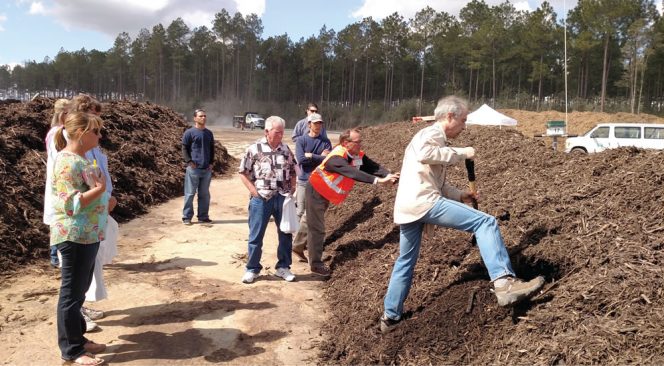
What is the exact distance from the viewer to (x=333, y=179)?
17.5 feet

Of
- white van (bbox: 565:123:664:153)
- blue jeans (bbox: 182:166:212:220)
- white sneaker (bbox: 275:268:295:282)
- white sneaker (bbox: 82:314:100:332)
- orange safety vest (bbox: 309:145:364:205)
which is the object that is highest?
white van (bbox: 565:123:664:153)

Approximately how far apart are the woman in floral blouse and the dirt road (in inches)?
14.0

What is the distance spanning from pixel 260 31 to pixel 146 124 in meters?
69.9

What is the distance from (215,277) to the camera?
540cm

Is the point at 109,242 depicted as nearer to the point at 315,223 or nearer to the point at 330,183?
the point at 315,223

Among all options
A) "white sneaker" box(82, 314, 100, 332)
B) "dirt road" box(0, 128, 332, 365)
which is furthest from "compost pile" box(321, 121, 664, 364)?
"white sneaker" box(82, 314, 100, 332)

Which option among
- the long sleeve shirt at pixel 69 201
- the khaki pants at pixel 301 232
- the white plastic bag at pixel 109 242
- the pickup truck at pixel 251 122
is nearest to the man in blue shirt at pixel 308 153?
the khaki pants at pixel 301 232

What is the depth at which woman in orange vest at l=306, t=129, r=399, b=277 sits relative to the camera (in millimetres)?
5105

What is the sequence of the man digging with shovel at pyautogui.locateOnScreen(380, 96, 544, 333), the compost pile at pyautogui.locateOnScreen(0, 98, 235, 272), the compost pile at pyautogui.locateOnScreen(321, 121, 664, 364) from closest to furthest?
the compost pile at pyautogui.locateOnScreen(321, 121, 664, 364) < the man digging with shovel at pyautogui.locateOnScreen(380, 96, 544, 333) < the compost pile at pyautogui.locateOnScreen(0, 98, 235, 272)

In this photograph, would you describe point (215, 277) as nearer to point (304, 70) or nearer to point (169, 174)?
point (169, 174)

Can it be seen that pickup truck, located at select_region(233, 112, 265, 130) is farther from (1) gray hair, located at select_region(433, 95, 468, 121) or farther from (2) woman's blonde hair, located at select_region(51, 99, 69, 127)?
(1) gray hair, located at select_region(433, 95, 468, 121)

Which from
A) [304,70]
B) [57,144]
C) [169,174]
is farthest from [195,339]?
[304,70]

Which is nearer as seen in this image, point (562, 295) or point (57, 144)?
point (562, 295)

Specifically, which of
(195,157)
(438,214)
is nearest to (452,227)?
(438,214)
